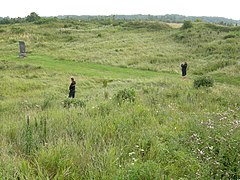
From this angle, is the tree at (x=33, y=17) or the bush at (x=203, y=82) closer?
the bush at (x=203, y=82)

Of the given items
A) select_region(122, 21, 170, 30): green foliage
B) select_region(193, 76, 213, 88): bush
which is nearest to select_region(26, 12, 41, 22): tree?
select_region(122, 21, 170, 30): green foliage

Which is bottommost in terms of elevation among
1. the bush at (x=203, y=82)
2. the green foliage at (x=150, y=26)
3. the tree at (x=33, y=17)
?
the bush at (x=203, y=82)

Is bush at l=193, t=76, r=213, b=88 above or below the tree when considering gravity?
below

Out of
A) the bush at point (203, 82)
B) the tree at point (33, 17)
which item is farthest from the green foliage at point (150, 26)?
the bush at point (203, 82)

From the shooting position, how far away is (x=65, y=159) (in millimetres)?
3611

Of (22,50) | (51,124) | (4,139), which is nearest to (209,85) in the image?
(51,124)

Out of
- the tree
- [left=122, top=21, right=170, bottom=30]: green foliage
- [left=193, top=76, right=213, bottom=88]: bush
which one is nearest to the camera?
[left=193, top=76, right=213, bottom=88]: bush

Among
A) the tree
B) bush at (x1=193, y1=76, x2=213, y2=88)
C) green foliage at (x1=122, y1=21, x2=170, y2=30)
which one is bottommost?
bush at (x1=193, y1=76, x2=213, y2=88)

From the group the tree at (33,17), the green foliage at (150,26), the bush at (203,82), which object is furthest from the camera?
the tree at (33,17)

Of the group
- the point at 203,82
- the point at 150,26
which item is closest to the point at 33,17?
the point at 150,26

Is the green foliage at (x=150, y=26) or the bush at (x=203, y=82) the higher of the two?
the green foliage at (x=150, y=26)

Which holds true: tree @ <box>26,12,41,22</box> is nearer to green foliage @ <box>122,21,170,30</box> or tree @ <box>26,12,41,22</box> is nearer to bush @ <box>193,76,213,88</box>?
green foliage @ <box>122,21,170,30</box>

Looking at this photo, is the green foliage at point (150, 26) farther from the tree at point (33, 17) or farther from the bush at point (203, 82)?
the bush at point (203, 82)

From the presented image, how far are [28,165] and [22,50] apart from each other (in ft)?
97.0
